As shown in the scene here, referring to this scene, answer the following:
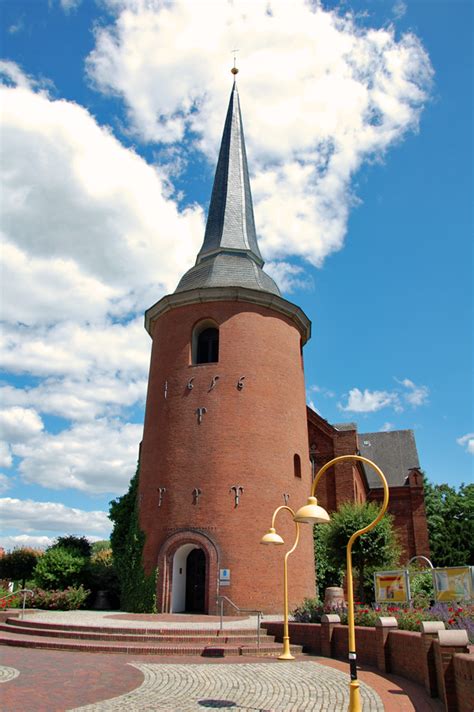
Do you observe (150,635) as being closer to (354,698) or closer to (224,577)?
(224,577)

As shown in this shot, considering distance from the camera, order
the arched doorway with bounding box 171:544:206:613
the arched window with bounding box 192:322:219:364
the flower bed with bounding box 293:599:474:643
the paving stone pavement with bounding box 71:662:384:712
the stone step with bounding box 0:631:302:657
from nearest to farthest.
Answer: the paving stone pavement with bounding box 71:662:384:712
the flower bed with bounding box 293:599:474:643
the stone step with bounding box 0:631:302:657
the arched doorway with bounding box 171:544:206:613
the arched window with bounding box 192:322:219:364

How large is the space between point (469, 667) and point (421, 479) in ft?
98.8

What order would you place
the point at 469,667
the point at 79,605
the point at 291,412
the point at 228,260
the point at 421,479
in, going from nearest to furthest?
the point at 469,667
the point at 79,605
the point at 291,412
the point at 228,260
the point at 421,479

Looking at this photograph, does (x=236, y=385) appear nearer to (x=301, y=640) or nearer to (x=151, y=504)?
(x=151, y=504)

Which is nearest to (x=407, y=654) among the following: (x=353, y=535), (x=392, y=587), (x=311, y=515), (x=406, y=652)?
(x=406, y=652)

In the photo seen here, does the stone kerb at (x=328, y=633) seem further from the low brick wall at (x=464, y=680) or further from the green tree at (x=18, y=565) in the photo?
the green tree at (x=18, y=565)

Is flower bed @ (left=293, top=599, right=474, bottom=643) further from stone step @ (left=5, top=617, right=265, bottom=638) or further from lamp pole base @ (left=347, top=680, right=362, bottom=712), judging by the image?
lamp pole base @ (left=347, top=680, right=362, bottom=712)

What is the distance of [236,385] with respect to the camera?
73.4ft

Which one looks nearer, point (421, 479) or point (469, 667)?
point (469, 667)

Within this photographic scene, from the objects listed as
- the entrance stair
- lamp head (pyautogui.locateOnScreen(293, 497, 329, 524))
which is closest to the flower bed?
the entrance stair

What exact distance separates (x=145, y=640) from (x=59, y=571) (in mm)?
9597

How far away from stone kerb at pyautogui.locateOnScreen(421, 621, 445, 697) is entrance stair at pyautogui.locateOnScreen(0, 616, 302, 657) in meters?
5.69

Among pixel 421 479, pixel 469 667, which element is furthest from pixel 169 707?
pixel 421 479

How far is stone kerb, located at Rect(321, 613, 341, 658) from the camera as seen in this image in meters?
13.8
